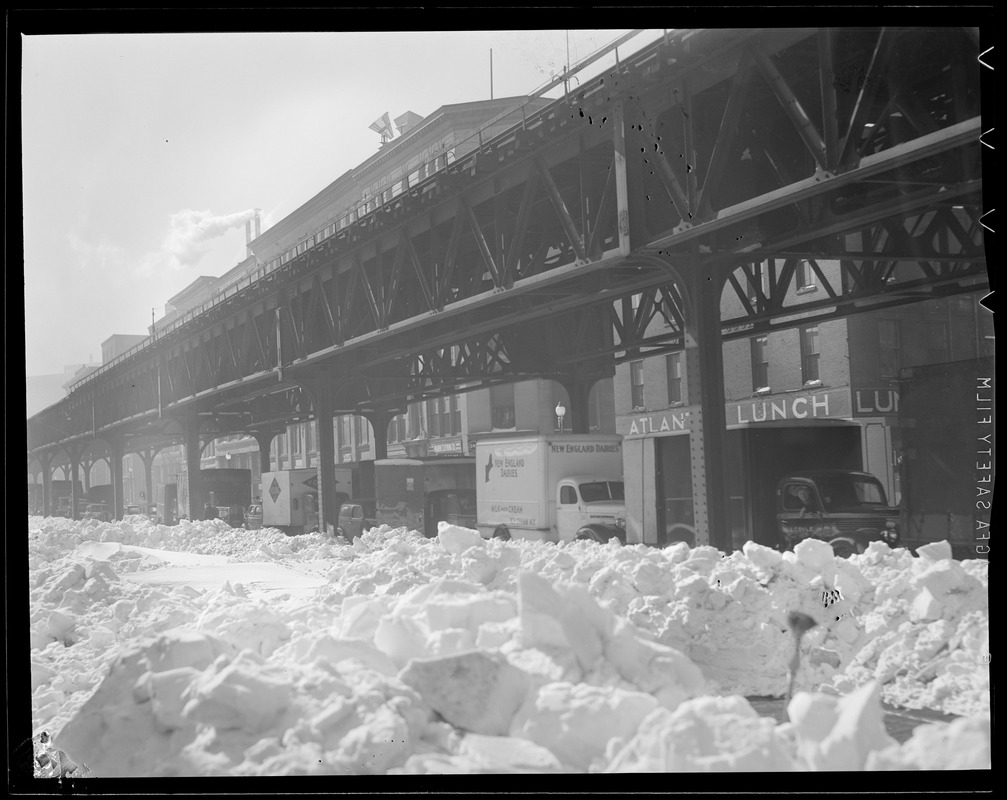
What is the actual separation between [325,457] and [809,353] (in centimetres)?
1127

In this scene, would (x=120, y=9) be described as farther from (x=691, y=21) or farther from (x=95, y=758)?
(x=95, y=758)

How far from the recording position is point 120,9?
19.3 ft

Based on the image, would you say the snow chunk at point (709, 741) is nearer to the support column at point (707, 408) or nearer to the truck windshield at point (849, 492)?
the support column at point (707, 408)

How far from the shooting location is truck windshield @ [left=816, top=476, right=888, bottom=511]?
36.0 feet

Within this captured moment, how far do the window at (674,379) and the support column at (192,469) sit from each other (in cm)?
902

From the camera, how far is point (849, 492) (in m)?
11.4

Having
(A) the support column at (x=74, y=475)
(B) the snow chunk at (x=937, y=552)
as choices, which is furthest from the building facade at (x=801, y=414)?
(A) the support column at (x=74, y=475)

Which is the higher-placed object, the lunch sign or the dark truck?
the lunch sign

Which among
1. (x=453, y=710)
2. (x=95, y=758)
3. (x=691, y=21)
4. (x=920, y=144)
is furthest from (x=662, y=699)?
(x=920, y=144)

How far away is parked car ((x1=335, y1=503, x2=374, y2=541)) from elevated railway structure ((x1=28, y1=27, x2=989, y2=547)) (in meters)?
1.91

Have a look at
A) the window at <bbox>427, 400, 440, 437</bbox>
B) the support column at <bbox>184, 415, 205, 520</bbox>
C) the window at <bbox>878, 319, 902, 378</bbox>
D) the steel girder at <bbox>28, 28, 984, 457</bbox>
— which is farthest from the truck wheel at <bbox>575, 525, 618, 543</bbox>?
the window at <bbox>427, 400, 440, 437</bbox>

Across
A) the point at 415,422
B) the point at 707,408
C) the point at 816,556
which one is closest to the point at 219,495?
the point at 707,408

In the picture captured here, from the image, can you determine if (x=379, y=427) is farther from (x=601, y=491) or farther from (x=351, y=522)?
(x=601, y=491)

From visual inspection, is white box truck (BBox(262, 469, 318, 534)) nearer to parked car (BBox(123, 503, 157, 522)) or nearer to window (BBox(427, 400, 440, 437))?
parked car (BBox(123, 503, 157, 522))
